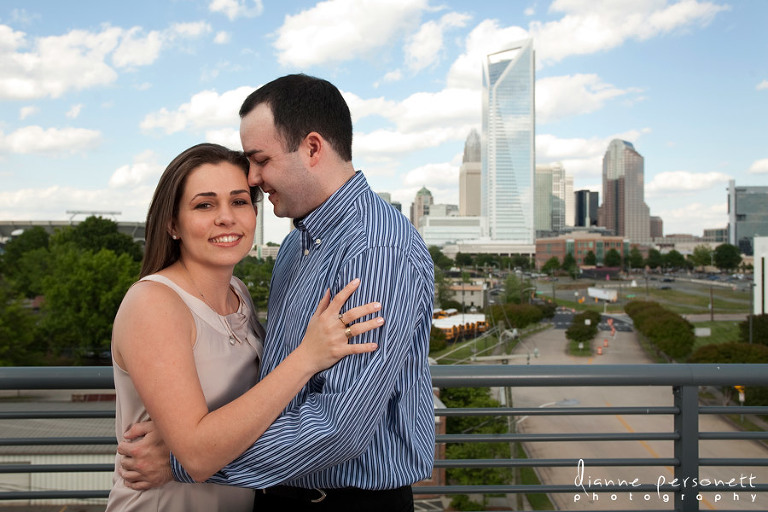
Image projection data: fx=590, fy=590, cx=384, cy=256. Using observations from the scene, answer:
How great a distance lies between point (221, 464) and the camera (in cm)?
118

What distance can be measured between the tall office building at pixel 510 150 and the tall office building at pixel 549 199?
4039 cm

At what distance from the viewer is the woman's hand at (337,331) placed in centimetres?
115

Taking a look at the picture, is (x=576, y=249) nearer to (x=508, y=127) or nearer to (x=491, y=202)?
(x=491, y=202)

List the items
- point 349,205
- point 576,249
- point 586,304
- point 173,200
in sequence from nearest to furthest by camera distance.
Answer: point 349,205
point 173,200
point 586,304
point 576,249

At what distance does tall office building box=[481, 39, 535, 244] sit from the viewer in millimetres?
118625

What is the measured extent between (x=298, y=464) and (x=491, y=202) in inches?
4754

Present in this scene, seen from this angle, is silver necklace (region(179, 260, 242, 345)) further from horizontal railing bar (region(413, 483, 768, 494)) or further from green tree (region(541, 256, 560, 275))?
green tree (region(541, 256, 560, 275))

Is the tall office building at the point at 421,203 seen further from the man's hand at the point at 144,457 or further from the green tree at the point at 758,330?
the man's hand at the point at 144,457

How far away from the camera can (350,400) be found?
3.76 feet

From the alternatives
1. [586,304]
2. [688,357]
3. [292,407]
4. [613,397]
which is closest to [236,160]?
[292,407]

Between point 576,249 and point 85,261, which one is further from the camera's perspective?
point 576,249

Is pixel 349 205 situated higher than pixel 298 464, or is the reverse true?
pixel 349 205

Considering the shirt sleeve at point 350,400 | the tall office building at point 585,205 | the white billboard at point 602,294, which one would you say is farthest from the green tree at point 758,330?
the tall office building at point 585,205

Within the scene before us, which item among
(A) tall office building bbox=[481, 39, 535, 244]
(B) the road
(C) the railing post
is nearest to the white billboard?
(B) the road
